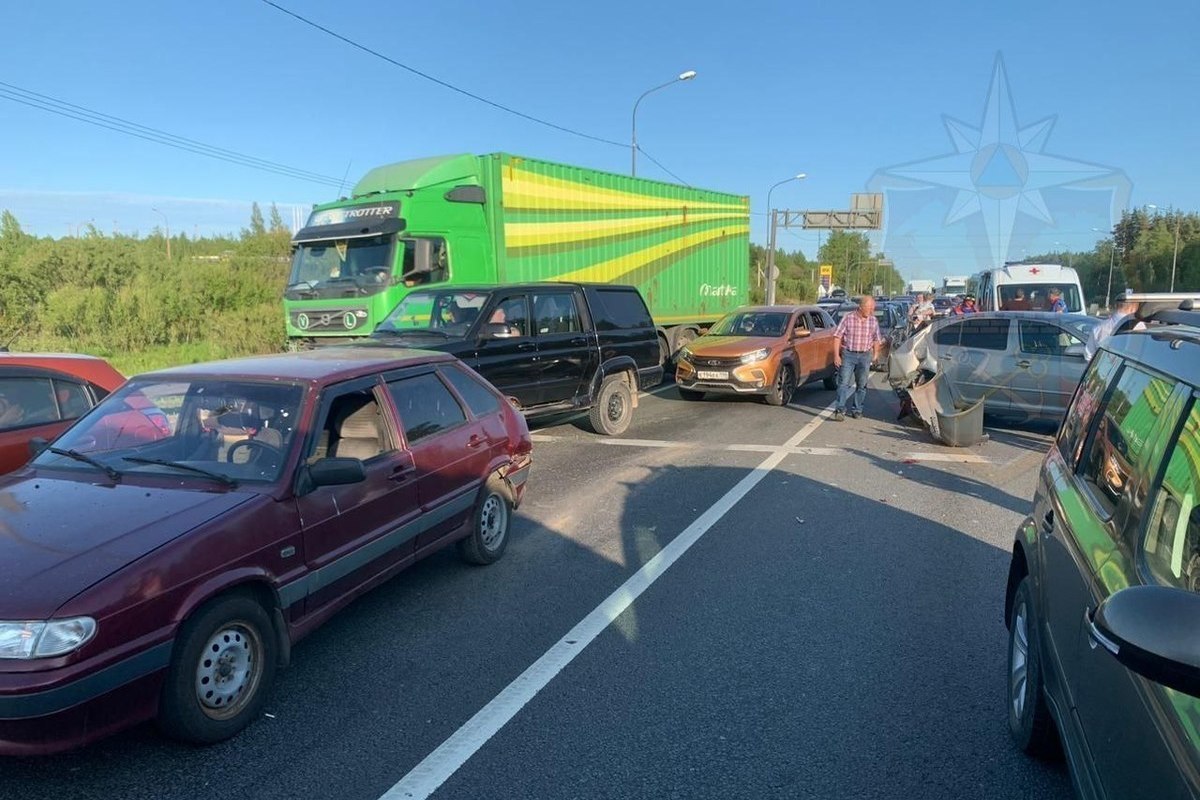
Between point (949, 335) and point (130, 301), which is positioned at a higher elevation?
point (130, 301)

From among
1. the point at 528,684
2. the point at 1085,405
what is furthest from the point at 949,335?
the point at 528,684

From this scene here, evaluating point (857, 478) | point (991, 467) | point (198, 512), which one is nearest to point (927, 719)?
point (198, 512)

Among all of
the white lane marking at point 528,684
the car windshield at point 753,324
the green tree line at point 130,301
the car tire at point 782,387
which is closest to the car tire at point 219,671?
the white lane marking at point 528,684

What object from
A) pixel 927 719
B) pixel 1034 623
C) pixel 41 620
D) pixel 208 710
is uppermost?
pixel 41 620

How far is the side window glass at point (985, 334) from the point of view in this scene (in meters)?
10.8

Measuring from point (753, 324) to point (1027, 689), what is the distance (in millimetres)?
11427

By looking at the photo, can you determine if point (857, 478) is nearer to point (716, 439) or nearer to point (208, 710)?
point (716, 439)

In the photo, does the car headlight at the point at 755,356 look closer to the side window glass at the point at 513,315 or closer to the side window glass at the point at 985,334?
the side window glass at the point at 985,334

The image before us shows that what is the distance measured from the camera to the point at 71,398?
550cm

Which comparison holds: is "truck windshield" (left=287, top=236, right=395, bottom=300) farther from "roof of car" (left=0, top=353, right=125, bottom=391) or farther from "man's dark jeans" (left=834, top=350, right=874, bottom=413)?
"man's dark jeans" (left=834, top=350, right=874, bottom=413)

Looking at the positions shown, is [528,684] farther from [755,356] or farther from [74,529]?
[755,356]

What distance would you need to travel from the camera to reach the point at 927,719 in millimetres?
3418

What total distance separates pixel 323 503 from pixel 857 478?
581cm

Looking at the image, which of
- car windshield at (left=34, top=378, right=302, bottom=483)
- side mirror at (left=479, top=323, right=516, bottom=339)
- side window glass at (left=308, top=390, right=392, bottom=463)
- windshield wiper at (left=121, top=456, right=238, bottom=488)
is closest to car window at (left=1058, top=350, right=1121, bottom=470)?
side window glass at (left=308, top=390, right=392, bottom=463)
